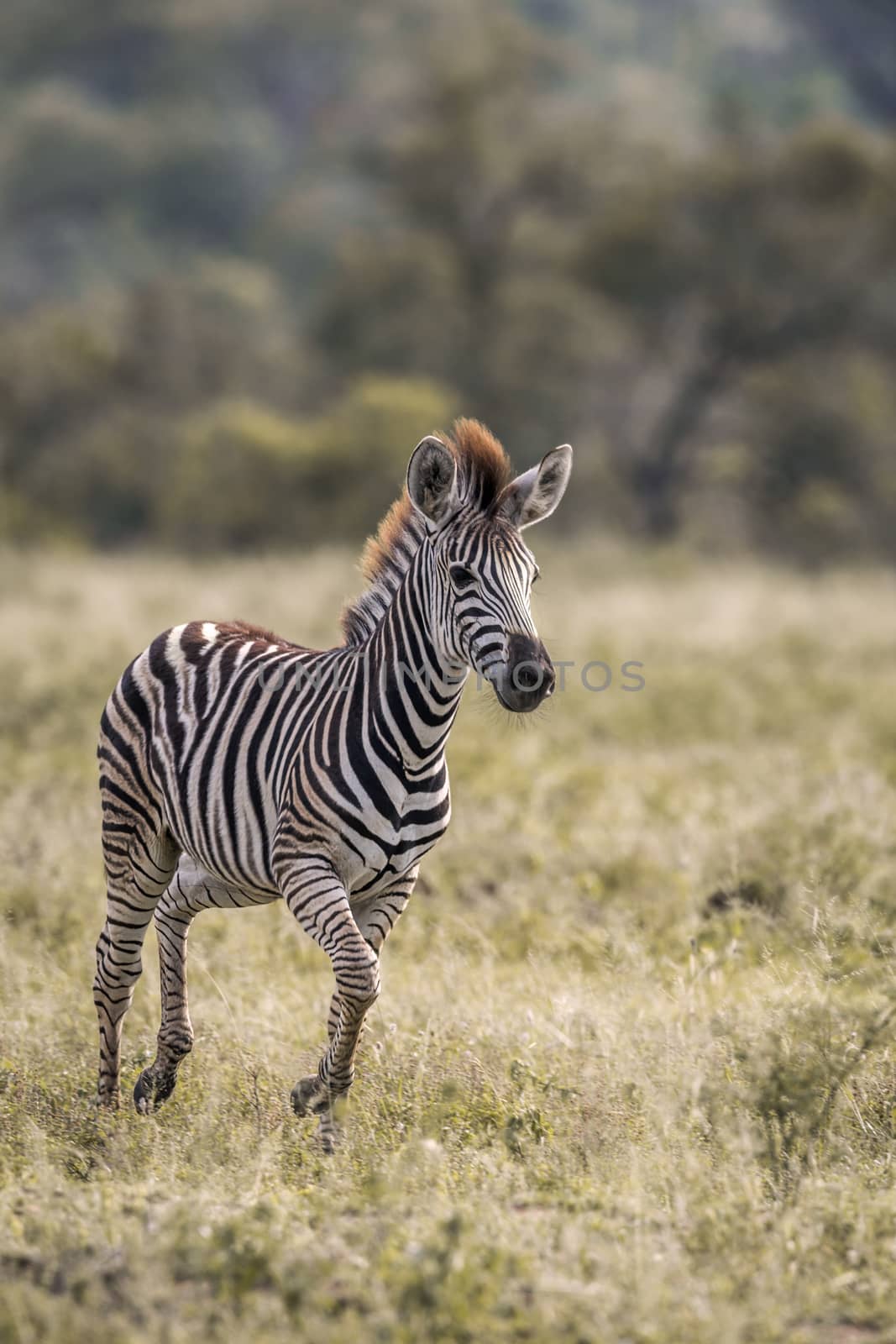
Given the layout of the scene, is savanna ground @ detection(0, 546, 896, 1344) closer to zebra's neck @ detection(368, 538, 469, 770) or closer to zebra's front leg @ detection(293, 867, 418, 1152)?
zebra's front leg @ detection(293, 867, 418, 1152)

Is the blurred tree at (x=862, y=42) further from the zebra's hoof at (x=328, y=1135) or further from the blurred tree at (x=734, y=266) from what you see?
Result: the zebra's hoof at (x=328, y=1135)

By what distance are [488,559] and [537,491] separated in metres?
0.46

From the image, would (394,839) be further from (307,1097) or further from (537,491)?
(537,491)

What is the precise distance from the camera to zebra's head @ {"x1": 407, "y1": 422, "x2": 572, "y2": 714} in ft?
15.2

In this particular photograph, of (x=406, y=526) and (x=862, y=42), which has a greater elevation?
(x=862, y=42)

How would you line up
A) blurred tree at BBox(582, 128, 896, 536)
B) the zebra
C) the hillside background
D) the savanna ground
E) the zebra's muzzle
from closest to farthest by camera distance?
1. the savanna ground
2. the zebra's muzzle
3. the zebra
4. the hillside background
5. blurred tree at BBox(582, 128, 896, 536)

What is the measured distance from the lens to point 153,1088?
5.53 metres

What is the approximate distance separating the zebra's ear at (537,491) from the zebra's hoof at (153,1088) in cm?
242

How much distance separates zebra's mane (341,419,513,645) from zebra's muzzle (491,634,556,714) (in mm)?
677

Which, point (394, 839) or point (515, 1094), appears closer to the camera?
point (394, 839)

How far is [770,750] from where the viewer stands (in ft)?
41.0

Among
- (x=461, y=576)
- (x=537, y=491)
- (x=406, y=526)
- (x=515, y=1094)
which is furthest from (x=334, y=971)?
(x=537, y=491)

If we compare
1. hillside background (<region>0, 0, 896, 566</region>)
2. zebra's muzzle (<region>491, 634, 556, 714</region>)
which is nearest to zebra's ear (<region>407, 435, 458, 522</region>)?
zebra's muzzle (<region>491, 634, 556, 714</region>)

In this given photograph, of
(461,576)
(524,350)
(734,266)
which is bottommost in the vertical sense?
(461,576)
